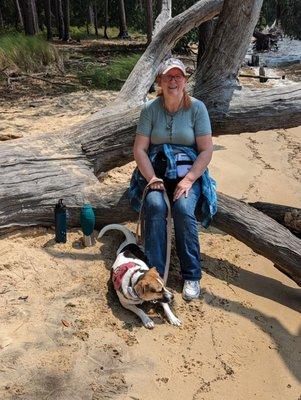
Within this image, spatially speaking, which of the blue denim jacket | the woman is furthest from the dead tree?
the woman

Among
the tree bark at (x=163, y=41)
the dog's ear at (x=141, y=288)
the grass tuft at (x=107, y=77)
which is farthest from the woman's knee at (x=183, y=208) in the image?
the grass tuft at (x=107, y=77)

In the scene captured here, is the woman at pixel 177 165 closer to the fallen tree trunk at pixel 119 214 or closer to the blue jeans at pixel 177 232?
the blue jeans at pixel 177 232

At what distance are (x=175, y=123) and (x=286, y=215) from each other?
1548mm

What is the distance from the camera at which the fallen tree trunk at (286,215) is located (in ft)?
14.6

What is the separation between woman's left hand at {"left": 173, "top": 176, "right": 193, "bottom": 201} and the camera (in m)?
3.54

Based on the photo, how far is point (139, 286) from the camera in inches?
122

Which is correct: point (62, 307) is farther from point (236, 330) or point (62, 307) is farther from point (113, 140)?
point (113, 140)

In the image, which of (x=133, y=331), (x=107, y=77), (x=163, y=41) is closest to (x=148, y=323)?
(x=133, y=331)

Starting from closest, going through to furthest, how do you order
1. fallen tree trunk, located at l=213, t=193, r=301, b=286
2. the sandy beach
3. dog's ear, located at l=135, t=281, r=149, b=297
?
the sandy beach, dog's ear, located at l=135, t=281, r=149, b=297, fallen tree trunk, located at l=213, t=193, r=301, b=286

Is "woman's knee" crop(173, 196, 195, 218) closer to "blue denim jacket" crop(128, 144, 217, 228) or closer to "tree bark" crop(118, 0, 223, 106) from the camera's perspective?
"blue denim jacket" crop(128, 144, 217, 228)

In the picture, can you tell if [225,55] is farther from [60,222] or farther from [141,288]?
[141,288]

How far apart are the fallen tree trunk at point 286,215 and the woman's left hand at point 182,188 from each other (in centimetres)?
133

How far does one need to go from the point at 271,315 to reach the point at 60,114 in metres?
5.39

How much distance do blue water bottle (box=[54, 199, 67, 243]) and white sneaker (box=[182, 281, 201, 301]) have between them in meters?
1.14
